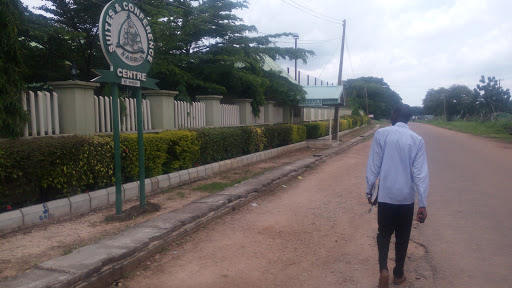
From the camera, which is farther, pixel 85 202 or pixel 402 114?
pixel 85 202

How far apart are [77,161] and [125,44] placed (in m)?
2.08

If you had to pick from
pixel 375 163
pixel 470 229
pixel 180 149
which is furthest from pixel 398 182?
pixel 180 149

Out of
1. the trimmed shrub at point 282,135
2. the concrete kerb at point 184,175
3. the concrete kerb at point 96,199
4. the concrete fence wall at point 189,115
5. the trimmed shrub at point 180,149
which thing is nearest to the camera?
the concrete kerb at point 96,199

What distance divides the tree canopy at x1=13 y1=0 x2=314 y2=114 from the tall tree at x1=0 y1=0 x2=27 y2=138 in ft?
13.1

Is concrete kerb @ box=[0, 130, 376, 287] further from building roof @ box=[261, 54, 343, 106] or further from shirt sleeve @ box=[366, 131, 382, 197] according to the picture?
building roof @ box=[261, 54, 343, 106]

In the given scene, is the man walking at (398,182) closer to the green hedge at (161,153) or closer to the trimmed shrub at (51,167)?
the trimmed shrub at (51,167)

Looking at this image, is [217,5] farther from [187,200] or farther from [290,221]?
[290,221]

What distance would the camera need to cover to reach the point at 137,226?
5.68m

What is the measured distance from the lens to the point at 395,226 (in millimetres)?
3781

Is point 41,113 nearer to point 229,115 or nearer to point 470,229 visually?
point 470,229

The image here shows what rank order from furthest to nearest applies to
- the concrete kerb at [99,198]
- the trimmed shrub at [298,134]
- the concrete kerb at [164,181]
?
the trimmed shrub at [298,134]
the concrete kerb at [164,181]
the concrete kerb at [99,198]

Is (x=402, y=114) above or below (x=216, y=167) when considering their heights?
above

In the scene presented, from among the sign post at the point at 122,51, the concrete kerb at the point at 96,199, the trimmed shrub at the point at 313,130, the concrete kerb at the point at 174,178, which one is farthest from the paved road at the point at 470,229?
the trimmed shrub at the point at 313,130

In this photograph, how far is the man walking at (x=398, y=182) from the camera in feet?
11.9
